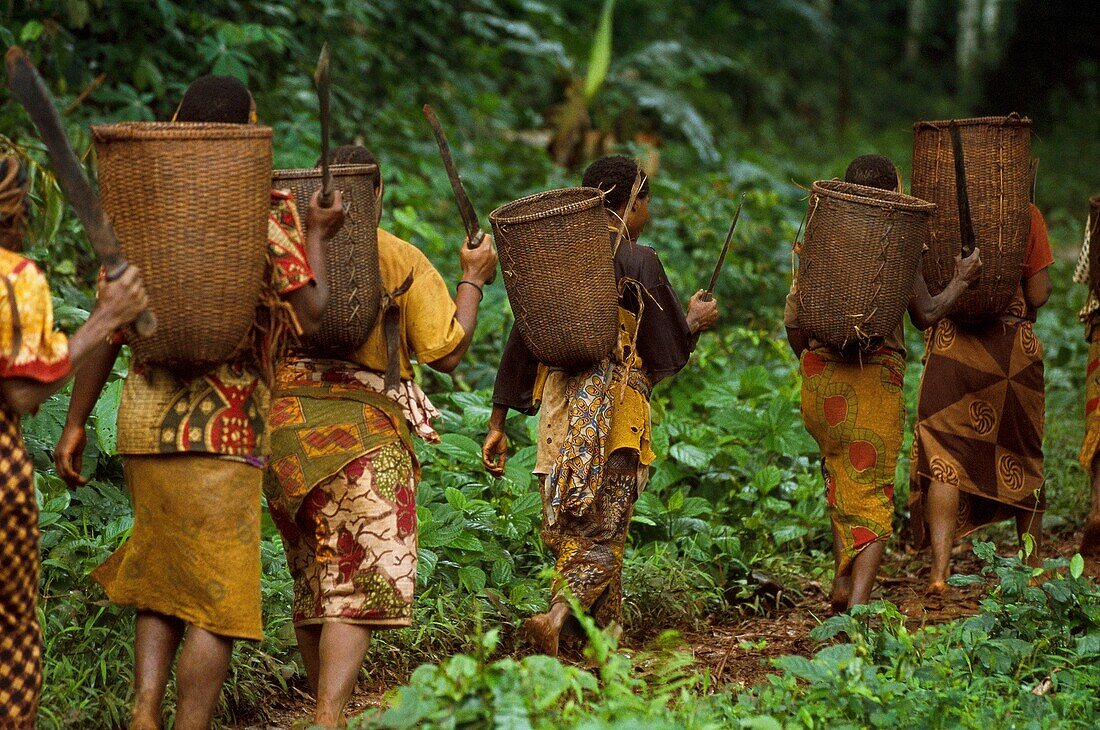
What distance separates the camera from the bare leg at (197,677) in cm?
343

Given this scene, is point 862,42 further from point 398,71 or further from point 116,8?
point 116,8

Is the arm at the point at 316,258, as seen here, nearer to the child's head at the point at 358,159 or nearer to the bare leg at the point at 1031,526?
the child's head at the point at 358,159

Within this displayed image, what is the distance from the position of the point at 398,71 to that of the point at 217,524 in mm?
7860

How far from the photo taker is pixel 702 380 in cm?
756

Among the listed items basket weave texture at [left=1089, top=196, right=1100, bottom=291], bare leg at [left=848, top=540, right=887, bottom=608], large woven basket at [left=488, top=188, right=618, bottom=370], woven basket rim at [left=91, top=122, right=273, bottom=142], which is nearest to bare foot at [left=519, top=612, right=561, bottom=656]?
large woven basket at [left=488, top=188, right=618, bottom=370]

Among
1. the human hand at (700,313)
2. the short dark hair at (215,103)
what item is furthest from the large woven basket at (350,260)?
the human hand at (700,313)

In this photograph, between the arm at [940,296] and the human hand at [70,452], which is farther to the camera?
the arm at [940,296]

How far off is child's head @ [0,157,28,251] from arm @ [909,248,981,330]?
325cm

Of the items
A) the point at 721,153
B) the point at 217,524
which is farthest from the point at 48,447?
the point at 721,153

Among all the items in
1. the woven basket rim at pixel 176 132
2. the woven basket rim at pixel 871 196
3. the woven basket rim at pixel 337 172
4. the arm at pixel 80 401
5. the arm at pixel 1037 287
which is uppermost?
the woven basket rim at pixel 176 132

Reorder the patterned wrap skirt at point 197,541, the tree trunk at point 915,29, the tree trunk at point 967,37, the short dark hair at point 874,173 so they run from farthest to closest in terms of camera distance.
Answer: the tree trunk at point 967,37 → the tree trunk at point 915,29 → the short dark hair at point 874,173 → the patterned wrap skirt at point 197,541

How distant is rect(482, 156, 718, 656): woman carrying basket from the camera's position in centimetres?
479

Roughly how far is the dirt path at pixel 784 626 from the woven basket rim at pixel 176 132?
6.45 ft

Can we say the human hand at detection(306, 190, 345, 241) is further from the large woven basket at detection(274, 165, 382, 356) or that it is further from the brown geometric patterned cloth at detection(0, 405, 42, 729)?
the brown geometric patterned cloth at detection(0, 405, 42, 729)
